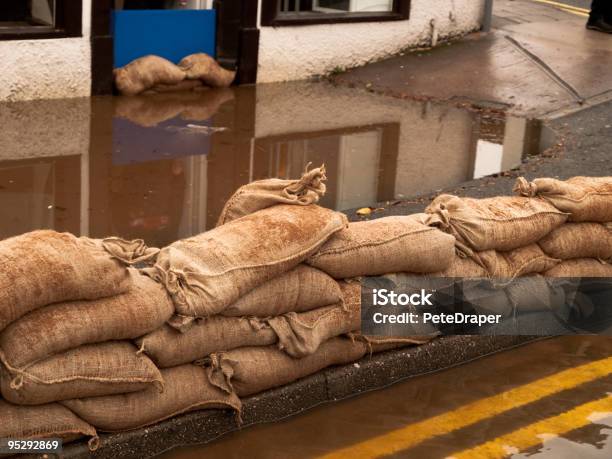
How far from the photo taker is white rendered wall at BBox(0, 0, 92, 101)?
11164mm

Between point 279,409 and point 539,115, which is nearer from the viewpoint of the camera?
point 279,409

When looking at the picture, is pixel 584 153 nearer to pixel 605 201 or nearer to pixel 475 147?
pixel 475 147

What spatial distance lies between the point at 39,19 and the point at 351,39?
3.84 m

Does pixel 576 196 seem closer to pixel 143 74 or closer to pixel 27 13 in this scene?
pixel 143 74

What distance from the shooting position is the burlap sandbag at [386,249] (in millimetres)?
5117

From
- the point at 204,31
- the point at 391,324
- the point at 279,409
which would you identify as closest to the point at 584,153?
the point at 204,31

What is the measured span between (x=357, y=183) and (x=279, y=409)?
461 centimetres

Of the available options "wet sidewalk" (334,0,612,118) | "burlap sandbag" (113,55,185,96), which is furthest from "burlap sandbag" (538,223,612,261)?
"burlap sandbag" (113,55,185,96)

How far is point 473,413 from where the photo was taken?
520cm

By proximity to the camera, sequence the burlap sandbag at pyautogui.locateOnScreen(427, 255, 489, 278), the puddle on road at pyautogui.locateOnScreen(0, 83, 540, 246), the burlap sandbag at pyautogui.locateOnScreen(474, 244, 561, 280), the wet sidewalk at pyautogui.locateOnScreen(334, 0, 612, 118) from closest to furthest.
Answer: the burlap sandbag at pyautogui.locateOnScreen(427, 255, 489, 278)
the burlap sandbag at pyautogui.locateOnScreen(474, 244, 561, 280)
the puddle on road at pyautogui.locateOnScreen(0, 83, 540, 246)
the wet sidewalk at pyautogui.locateOnScreen(334, 0, 612, 118)

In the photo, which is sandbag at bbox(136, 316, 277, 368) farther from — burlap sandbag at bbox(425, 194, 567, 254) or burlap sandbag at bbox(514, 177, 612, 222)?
burlap sandbag at bbox(514, 177, 612, 222)

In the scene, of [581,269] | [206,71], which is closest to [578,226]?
[581,269]

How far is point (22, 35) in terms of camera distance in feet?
36.6

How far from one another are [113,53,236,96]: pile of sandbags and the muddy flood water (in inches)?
6.1
